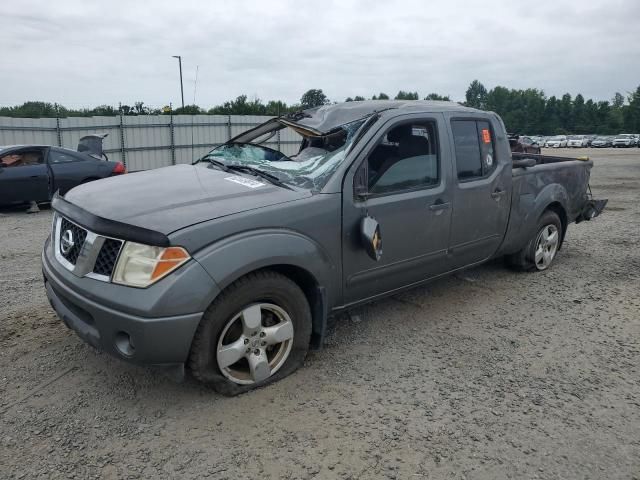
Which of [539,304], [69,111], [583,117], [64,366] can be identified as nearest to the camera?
[64,366]

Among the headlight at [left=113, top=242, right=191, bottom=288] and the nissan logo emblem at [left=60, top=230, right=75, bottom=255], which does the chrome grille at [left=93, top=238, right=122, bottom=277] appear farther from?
the nissan logo emblem at [left=60, top=230, right=75, bottom=255]

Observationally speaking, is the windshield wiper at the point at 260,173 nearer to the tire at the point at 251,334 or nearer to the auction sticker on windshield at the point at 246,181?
the auction sticker on windshield at the point at 246,181

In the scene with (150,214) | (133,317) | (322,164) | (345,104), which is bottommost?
(133,317)

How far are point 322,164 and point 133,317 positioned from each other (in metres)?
1.59

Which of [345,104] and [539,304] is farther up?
[345,104]

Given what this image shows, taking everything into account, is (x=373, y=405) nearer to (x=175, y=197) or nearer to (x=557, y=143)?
(x=175, y=197)

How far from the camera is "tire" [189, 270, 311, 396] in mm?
2723

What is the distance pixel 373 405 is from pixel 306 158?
5.72 feet

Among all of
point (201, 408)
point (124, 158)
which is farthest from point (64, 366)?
point (124, 158)

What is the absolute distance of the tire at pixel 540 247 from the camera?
5199 mm

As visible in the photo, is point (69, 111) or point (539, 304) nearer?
point (539, 304)

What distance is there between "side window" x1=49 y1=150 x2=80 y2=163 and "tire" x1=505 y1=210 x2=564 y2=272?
8.34 meters

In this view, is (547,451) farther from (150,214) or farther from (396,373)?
(150,214)

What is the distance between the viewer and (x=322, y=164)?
134 inches
